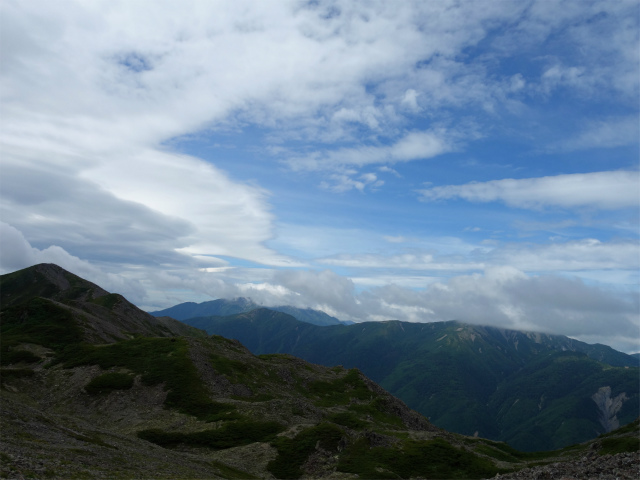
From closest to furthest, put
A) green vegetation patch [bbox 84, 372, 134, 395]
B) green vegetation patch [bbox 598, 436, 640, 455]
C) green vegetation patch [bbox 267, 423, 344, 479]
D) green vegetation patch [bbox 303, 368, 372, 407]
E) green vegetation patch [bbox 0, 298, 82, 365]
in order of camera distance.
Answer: green vegetation patch [bbox 267, 423, 344, 479], green vegetation patch [bbox 598, 436, 640, 455], green vegetation patch [bbox 84, 372, 134, 395], green vegetation patch [bbox 0, 298, 82, 365], green vegetation patch [bbox 303, 368, 372, 407]

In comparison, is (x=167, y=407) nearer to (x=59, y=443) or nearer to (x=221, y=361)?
(x=221, y=361)

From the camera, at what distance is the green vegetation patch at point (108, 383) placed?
105562mm

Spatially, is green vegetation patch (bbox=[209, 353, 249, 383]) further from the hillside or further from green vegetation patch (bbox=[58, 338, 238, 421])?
green vegetation patch (bbox=[58, 338, 238, 421])

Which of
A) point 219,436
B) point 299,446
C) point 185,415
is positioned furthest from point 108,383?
point 299,446

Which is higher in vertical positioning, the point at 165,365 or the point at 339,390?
the point at 165,365

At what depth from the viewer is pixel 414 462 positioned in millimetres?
77812

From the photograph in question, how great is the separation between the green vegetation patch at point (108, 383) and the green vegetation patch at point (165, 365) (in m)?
4.48

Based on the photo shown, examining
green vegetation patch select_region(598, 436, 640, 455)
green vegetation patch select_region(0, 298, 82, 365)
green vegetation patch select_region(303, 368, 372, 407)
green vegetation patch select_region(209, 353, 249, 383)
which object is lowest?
green vegetation patch select_region(598, 436, 640, 455)

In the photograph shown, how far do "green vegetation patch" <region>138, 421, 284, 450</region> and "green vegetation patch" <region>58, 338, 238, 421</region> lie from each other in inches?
286

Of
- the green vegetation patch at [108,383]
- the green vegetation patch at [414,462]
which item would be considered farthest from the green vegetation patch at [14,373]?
the green vegetation patch at [414,462]

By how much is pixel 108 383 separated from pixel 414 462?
8334cm

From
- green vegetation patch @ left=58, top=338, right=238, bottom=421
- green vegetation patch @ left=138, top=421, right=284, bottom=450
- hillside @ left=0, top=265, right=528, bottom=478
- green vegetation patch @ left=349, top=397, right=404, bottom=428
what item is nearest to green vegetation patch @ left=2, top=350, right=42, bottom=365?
hillside @ left=0, top=265, right=528, bottom=478

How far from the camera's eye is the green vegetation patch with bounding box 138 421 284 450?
83.2m

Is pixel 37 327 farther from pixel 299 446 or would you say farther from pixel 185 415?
pixel 299 446
